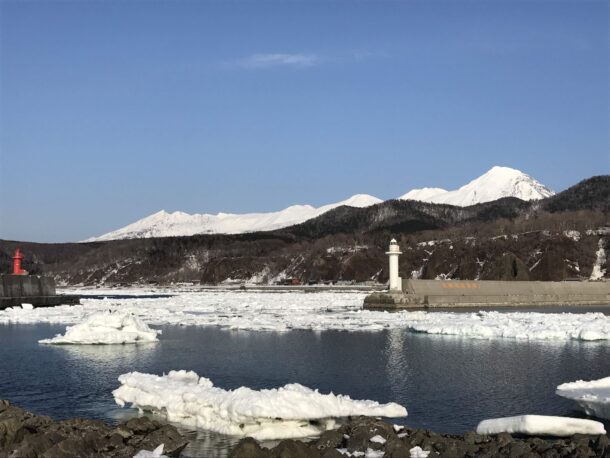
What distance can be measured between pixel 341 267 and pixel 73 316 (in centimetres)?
11080

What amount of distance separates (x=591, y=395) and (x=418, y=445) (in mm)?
5843

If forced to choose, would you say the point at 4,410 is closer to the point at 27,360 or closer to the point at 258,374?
the point at 258,374

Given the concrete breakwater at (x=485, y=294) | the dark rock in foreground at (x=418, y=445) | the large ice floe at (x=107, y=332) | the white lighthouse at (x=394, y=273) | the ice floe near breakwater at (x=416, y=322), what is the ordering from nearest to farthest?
the dark rock in foreground at (x=418, y=445), the large ice floe at (x=107, y=332), the ice floe near breakwater at (x=416, y=322), the concrete breakwater at (x=485, y=294), the white lighthouse at (x=394, y=273)

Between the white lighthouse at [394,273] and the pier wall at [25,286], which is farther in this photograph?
the white lighthouse at [394,273]

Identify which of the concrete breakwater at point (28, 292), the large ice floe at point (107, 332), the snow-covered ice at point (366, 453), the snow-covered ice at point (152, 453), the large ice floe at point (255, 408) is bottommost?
the snow-covered ice at point (366, 453)

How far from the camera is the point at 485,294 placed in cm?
5906

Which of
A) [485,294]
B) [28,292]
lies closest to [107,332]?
[28,292]

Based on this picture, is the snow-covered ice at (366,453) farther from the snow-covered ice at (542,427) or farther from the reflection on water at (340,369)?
the snow-covered ice at (542,427)

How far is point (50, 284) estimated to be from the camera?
2450 inches

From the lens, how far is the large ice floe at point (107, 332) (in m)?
29.8

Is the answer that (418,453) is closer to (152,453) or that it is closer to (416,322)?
(152,453)

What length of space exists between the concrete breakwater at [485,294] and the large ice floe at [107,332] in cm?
2644

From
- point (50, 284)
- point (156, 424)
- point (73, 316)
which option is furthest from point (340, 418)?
point (50, 284)

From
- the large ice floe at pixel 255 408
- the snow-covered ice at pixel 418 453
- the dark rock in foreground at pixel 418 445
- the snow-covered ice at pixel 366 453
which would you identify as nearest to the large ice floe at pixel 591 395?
the dark rock in foreground at pixel 418 445
